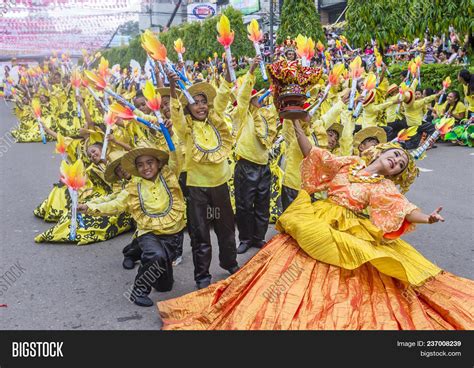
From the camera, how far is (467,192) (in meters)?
7.23

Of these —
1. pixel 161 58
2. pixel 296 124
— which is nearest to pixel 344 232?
pixel 296 124

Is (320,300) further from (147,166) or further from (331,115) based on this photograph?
(331,115)

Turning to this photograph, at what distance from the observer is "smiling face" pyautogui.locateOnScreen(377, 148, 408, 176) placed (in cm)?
327

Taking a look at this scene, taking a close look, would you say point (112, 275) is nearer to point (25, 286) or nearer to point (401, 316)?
point (25, 286)

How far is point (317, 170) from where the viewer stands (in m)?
→ 3.60

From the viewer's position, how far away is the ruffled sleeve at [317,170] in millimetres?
3547

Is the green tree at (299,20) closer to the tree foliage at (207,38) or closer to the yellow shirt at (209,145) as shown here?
the tree foliage at (207,38)

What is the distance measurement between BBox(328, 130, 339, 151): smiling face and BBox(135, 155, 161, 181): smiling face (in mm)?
1940

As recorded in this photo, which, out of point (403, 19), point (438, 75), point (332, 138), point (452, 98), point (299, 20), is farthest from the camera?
point (299, 20)

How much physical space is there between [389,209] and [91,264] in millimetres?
2931

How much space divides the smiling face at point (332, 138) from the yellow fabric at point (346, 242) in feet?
6.38

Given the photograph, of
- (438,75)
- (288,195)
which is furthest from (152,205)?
(438,75)

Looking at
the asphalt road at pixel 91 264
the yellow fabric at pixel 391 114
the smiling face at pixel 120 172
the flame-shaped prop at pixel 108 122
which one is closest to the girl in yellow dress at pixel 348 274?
the asphalt road at pixel 91 264

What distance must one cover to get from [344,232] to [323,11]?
1163 inches
